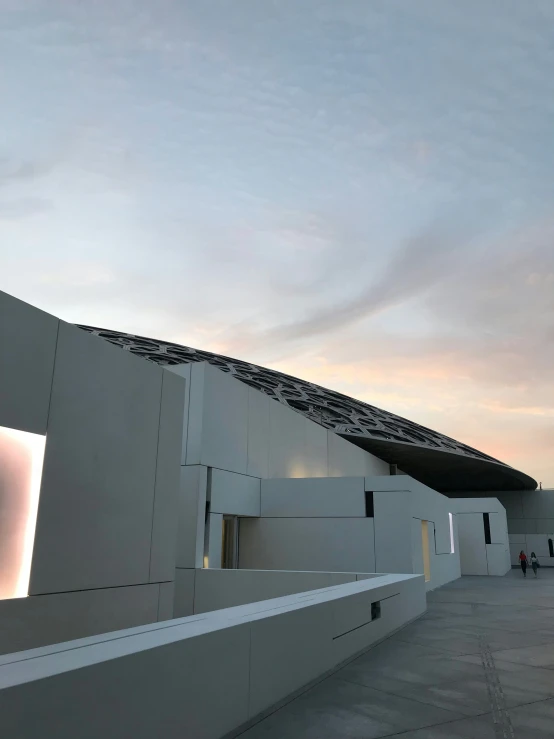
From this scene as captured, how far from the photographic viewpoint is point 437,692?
5887 millimetres

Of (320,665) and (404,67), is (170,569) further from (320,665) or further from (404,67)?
(404,67)

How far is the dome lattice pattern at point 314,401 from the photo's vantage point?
3884cm

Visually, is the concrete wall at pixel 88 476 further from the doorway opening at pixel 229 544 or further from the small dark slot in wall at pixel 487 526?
the small dark slot in wall at pixel 487 526

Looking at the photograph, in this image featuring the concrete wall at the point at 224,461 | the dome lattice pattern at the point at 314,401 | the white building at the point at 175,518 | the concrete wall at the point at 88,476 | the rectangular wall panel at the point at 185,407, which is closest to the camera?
the white building at the point at 175,518

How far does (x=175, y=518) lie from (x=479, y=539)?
2416 cm

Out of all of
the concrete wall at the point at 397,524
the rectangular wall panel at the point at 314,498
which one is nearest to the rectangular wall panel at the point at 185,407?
the rectangular wall panel at the point at 314,498

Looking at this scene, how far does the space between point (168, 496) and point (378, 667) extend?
655 cm

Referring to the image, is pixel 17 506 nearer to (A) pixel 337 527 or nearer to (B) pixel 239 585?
(B) pixel 239 585

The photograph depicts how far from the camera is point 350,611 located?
24.6ft

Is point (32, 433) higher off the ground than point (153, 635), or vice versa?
point (32, 433)

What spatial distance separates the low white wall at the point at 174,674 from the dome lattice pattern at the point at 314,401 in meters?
31.4

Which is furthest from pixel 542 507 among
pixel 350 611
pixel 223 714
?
pixel 223 714

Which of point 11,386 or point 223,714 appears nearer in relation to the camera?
point 223,714

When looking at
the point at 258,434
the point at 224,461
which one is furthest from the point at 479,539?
the point at 224,461
